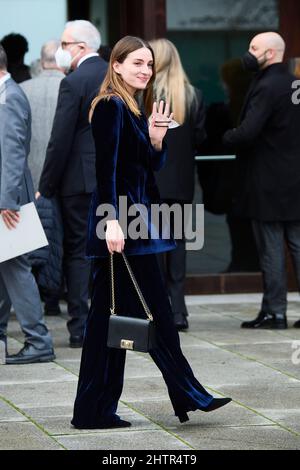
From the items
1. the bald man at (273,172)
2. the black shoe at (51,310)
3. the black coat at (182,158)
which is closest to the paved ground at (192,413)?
the bald man at (273,172)

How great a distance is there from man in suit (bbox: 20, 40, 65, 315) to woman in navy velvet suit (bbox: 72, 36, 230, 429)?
3115 millimetres

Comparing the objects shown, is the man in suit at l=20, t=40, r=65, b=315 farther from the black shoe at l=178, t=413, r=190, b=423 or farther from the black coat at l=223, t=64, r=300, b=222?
the black shoe at l=178, t=413, r=190, b=423

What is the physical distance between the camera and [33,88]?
9.40 metres

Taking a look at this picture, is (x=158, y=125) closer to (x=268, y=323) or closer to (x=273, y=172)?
(x=273, y=172)

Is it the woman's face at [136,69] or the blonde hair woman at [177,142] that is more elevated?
the woman's face at [136,69]

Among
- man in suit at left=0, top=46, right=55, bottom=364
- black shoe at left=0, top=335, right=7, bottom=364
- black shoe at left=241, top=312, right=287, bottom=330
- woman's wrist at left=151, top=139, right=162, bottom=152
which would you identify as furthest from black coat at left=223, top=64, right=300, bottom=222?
woman's wrist at left=151, top=139, right=162, bottom=152

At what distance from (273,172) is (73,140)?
1579 mm

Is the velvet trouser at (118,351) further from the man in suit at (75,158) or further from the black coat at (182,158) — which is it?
the black coat at (182,158)

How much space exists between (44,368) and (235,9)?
162 inches

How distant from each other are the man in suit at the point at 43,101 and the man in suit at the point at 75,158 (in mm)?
704

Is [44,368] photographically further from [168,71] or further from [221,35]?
[221,35]

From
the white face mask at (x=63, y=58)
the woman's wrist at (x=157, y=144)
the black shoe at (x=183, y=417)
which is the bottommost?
the black shoe at (x=183, y=417)

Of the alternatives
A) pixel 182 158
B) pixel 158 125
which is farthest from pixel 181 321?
pixel 158 125

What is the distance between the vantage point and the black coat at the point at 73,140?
8.26 m
